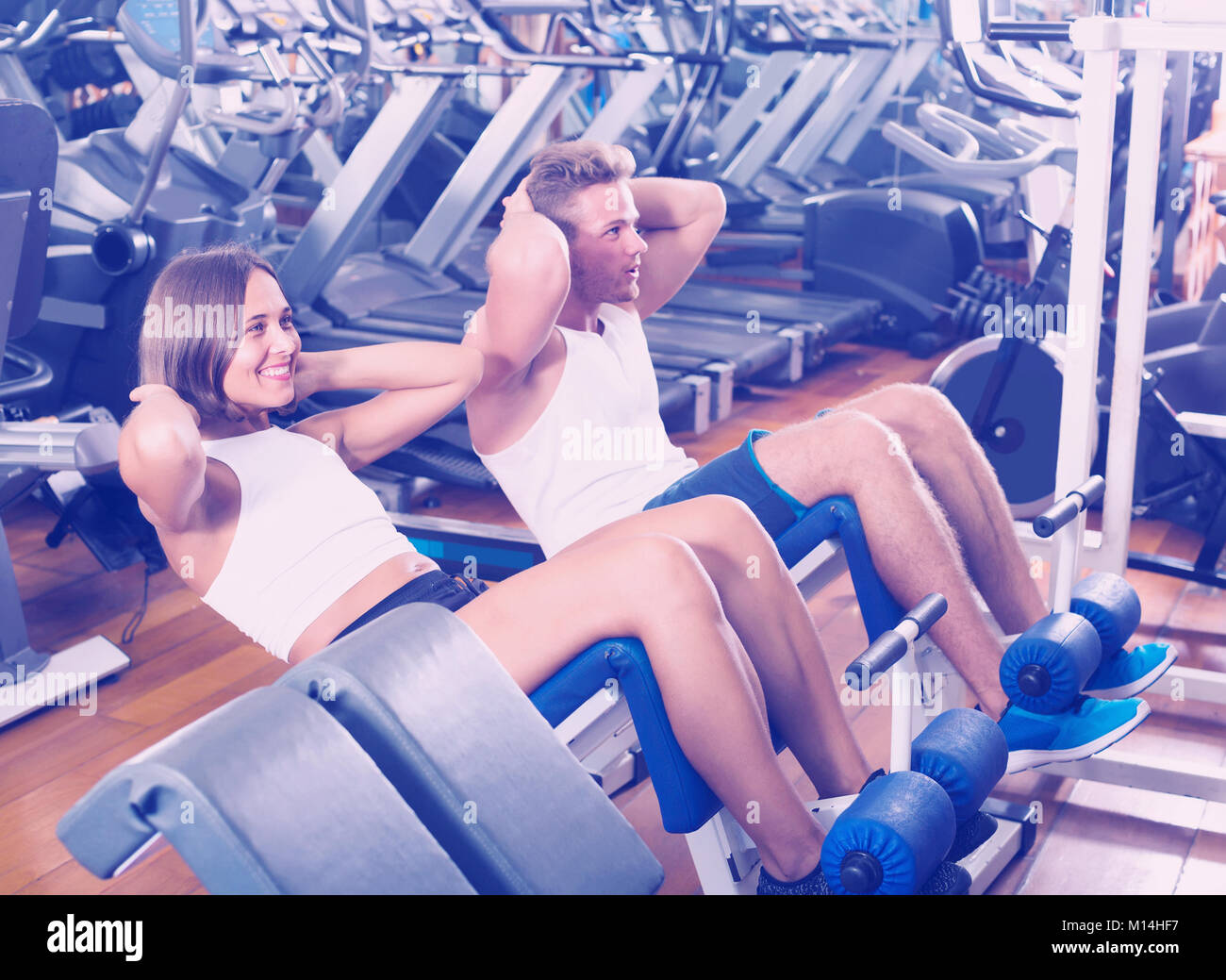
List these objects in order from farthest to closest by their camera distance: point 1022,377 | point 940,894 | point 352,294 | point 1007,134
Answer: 1. point 352,294
2. point 1022,377
3. point 1007,134
4. point 940,894

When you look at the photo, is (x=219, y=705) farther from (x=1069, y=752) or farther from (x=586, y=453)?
(x=1069, y=752)

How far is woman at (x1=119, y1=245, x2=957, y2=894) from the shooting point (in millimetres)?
1464

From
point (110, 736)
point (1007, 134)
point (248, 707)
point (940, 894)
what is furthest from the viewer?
point (1007, 134)

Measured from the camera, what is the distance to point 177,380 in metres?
1.60

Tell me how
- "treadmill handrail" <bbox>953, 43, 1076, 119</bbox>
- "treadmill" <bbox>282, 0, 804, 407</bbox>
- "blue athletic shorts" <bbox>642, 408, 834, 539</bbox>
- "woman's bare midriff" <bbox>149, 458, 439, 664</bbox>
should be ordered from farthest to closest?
"treadmill" <bbox>282, 0, 804, 407</bbox> → "treadmill handrail" <bbox>953, 43, 1076, 119</bbox> → "blue athletic shorts" <bbox>642, 408, 834, 539</bbox> → "woman's bare midriff" <bbox>149, 458, 439, 664</bbox>

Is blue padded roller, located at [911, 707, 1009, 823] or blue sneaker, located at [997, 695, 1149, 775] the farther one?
blue sneaker, located at [997, 695, 1149, 775]

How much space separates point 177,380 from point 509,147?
9.64 feet

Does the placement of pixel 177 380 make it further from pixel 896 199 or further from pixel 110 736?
pixel 896 199

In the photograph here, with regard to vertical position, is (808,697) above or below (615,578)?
below

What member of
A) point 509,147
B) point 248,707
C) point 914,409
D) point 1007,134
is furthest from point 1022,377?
point 248,707

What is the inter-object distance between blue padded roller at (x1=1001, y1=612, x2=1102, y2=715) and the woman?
267 mm

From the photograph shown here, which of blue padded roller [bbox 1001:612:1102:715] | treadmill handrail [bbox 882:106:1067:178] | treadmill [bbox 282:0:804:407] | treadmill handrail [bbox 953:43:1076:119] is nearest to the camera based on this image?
blue padded roller [bbox 1001:612:1102:715]

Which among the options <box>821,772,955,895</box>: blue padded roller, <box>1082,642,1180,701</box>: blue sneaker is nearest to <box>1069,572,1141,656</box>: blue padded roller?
<box>1082,642,1180,701</box>: blue sneaker

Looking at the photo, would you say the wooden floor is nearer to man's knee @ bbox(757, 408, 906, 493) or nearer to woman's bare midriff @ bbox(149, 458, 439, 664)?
woman's bare midriff @ bbox(149, 458, 439, 664)
